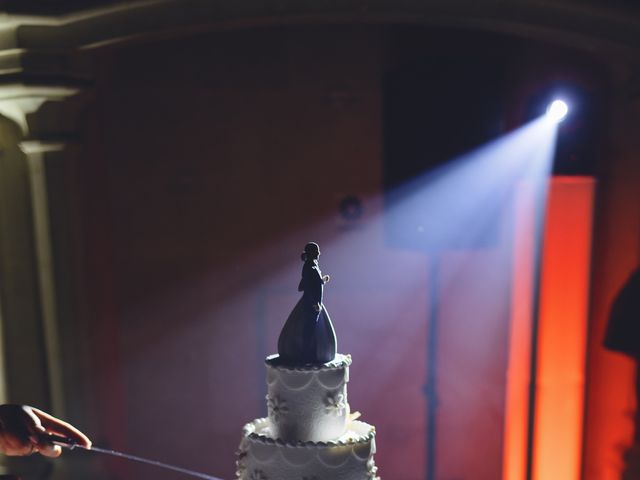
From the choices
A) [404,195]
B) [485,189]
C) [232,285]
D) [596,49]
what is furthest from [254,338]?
[596,49]

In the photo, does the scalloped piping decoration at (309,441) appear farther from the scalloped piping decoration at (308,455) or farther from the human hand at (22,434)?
the human hand at (22,434)

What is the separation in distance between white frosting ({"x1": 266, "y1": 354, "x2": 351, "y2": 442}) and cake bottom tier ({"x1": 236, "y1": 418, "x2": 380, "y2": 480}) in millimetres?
55

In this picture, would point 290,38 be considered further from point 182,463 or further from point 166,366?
point 182,463

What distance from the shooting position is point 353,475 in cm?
247

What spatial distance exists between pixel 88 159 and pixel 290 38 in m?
1.97

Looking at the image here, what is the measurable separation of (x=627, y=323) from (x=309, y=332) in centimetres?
296

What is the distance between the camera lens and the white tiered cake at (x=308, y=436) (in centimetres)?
244

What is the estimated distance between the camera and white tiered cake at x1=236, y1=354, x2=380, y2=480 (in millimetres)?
2441

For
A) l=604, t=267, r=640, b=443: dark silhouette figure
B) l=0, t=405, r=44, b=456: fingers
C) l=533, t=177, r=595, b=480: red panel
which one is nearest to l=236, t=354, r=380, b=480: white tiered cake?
l=0, t=405, r=44, b=456: fingers

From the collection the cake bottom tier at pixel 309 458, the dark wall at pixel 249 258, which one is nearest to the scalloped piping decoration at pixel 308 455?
the cake bottom tier at pixel 309 458

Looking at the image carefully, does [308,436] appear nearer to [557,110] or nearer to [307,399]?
[307,399]

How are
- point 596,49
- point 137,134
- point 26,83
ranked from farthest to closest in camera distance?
point 137,134 → point 596,49 → point 26,83

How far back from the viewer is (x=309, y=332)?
2488mm

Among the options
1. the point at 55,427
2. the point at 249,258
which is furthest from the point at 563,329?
the point at 55,427
